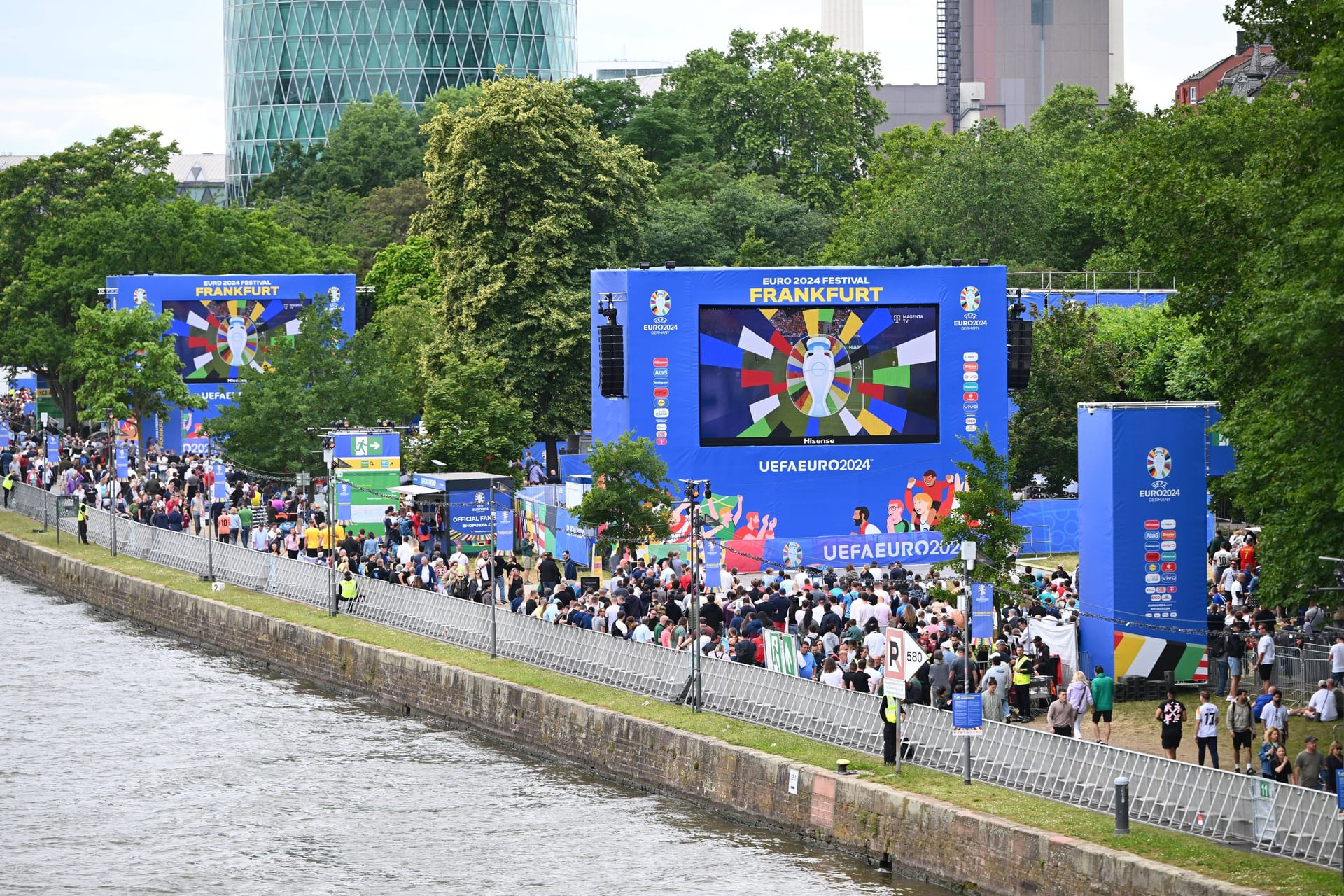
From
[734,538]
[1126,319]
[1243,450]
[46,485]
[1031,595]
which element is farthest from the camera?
[46,485]

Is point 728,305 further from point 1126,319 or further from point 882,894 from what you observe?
point 882,894

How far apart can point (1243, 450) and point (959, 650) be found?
4.54 meters

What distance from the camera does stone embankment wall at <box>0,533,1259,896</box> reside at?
59.7 ft

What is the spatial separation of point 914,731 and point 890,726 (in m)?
0.48

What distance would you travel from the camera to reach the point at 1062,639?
27.0 meters

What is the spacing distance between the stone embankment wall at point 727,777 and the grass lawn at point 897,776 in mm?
262

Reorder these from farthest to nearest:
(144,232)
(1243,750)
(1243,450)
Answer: (144,232) < (1243,450) < (1243,750)

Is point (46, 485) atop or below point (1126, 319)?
below

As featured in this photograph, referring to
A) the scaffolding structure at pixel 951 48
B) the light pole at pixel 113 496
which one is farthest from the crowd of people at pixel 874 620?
the scaffolding structure at pixel 951 48

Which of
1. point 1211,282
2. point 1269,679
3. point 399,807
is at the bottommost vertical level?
point 399,807

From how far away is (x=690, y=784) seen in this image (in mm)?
24078

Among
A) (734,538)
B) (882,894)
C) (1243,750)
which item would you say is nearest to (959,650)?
(1243,750)

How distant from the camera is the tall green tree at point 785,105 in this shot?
94.6 m

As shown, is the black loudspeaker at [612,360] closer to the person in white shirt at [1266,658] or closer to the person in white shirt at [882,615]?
the person in white shirt at [882,615]
